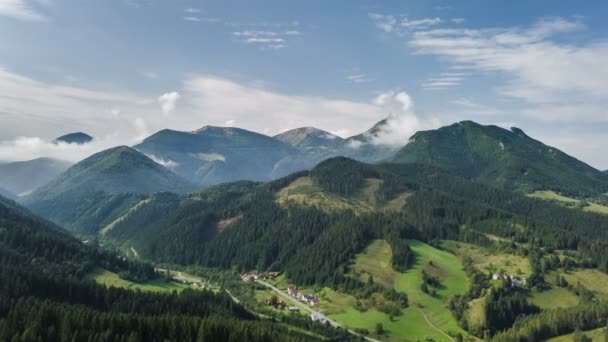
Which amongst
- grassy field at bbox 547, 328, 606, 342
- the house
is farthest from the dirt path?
the house

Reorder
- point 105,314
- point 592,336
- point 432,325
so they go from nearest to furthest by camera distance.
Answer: point 105,314, point 592,336, point 432,325

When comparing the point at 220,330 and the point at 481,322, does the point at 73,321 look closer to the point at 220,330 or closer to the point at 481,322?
the point at 220,330

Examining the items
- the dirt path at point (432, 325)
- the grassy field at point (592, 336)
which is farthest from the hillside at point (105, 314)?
the grassy field at point (592, 336)

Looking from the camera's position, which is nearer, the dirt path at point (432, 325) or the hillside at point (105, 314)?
the hillside at point (105, 314)

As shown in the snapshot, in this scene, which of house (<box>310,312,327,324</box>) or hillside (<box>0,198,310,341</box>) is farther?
house (<box>310,312,327,324</box>)

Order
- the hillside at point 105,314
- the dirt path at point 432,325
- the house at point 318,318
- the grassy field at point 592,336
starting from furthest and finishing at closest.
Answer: the house at point 318,318 → the dirt path at point 432,325 → the grassy field at point 592,336 → the hillside at point 105,314

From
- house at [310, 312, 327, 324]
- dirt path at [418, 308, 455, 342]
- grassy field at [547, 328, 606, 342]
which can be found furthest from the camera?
house at [310, 312, 327, 324]

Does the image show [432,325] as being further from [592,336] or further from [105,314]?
[105,314]

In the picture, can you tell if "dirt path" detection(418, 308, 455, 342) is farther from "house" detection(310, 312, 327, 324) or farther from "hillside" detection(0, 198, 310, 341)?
"hillside" detection(0, 198, 310, 341)

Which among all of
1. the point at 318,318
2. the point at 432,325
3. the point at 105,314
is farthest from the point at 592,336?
the point at 105,314

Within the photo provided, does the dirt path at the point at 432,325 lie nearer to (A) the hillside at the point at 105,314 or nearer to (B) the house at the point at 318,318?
(B) the house at the point at 318,318

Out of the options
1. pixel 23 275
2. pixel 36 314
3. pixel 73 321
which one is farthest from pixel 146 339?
pixel 23 275
